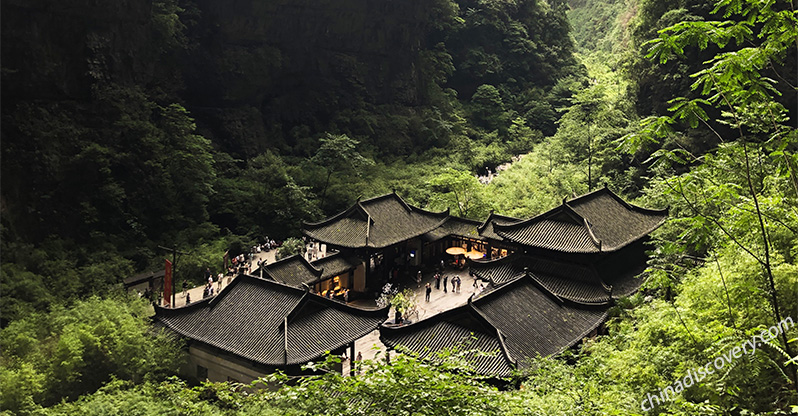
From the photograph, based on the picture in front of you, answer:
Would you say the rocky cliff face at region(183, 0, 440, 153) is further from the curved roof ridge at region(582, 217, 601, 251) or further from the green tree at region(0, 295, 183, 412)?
the curved roof ridge at region(582, 217, 601, 251)

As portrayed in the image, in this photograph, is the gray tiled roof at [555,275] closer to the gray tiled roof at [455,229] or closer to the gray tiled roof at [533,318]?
the gray tiled roof at [533,318]

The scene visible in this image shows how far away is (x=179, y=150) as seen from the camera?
131 ft

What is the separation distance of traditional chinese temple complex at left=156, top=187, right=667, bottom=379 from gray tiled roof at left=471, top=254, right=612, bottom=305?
0.15ft

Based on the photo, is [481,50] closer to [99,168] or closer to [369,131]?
[369,131]

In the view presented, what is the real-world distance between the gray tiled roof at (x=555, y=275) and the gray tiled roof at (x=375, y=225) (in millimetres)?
7377

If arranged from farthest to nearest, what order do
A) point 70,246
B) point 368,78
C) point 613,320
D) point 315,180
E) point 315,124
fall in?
1. point 368,78
2. point 315,124
3. point 315,180
4. point 70,246
5. point 613,320

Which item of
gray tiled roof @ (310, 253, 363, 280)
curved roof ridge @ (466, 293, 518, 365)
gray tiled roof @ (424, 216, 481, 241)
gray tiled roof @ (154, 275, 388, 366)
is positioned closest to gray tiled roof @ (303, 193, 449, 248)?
gray tiled roof @ (310, 253, 363, 280)

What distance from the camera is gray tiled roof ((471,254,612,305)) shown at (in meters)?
23.0

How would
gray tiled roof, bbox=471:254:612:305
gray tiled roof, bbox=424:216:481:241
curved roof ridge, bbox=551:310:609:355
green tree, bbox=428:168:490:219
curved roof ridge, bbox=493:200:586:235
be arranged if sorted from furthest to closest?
green tree, bbox=428:168:490:219 → gray tiled roof, bbox=424:216:481:241 → curved roof ridge, bbox=493:200:586:235 → gray tiled roof, bbox=471:254:612:305 → curved roof ridge, bbox=551:310:609:355

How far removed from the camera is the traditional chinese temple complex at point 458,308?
1842 cm

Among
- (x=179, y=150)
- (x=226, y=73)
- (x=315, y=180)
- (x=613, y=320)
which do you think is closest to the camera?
(x=613, y=320)

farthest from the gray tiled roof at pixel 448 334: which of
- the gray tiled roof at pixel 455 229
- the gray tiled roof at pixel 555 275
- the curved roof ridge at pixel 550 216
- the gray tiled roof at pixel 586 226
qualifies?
the gray tiled roof at pixel 455 229

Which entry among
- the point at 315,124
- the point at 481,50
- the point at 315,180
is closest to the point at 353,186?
the point at 315,180

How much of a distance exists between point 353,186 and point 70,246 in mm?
21605
